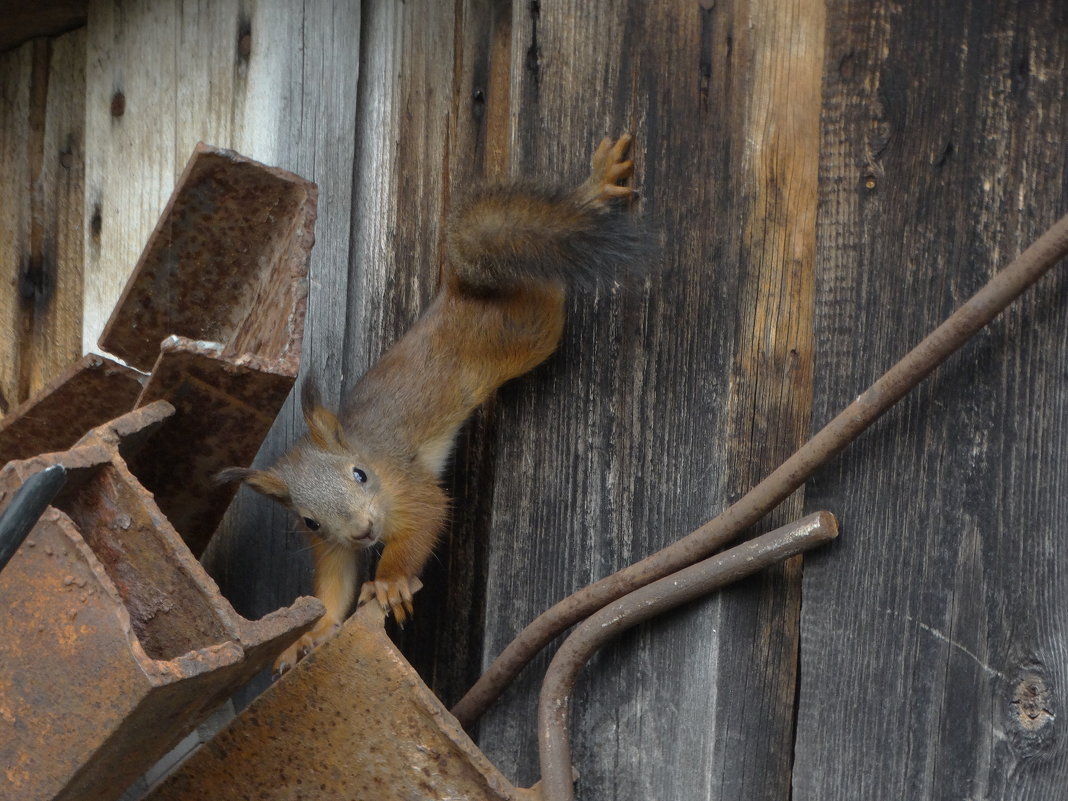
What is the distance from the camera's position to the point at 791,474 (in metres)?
1.42

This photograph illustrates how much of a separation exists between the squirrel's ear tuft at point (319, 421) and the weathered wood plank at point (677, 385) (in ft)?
1.44

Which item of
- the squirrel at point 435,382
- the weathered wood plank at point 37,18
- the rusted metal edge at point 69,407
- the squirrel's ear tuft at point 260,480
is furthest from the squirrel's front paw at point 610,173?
the weathered wood plank at point 37,18

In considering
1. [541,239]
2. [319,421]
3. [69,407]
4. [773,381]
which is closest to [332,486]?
Result: [319,421]

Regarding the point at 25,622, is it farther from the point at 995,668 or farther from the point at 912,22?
the point at 912,22

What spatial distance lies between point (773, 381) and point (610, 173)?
0.39 meters

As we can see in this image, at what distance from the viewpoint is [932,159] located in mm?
1416

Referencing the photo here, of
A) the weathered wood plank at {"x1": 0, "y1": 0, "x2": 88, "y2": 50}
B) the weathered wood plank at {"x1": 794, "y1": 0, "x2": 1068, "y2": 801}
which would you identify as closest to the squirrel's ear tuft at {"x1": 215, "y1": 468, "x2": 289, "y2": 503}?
the weathered wood plank at {"x1": 794, "y1": 0, "x2": 1068, "y2": 801}

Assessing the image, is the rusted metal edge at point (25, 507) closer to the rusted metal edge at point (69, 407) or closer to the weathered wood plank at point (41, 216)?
the rusted metal edge at point (69, 407)

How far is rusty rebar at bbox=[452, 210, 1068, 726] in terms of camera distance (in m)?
1.28

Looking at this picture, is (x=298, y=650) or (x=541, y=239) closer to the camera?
(x=541, y=239)

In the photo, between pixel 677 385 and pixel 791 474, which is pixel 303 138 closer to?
pixel 677 385

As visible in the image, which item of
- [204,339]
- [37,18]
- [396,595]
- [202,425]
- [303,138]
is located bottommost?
[396,595]

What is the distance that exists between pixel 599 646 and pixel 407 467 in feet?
2.66

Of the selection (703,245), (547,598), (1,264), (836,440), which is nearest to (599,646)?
(547,598)
